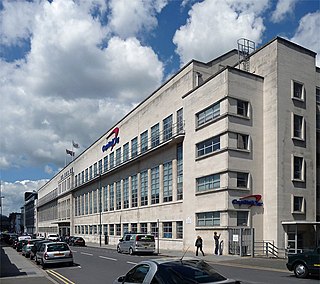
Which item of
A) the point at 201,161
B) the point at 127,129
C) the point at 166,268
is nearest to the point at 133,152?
the point at 127,129

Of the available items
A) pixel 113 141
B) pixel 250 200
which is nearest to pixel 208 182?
pixel 250 200

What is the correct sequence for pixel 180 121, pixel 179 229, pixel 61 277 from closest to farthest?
pixel 61 277, pixel 179 229, pixel 180 121

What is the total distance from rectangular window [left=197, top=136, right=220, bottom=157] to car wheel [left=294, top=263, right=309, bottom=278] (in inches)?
701

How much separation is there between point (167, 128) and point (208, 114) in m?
10.4

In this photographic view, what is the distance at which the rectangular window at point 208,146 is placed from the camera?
36281 millimetres

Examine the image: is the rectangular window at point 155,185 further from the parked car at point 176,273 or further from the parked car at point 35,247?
the parked car at point 176,273

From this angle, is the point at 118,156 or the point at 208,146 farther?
the point at 118,156

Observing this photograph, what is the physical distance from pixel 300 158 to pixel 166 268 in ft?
100

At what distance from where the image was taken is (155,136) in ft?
167

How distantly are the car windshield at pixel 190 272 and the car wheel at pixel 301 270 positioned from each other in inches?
456

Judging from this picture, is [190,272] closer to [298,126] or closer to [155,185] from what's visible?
[298,126]

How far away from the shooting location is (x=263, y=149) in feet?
119

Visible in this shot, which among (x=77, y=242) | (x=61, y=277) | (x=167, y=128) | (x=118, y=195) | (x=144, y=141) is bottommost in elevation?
(x=77, y=242)

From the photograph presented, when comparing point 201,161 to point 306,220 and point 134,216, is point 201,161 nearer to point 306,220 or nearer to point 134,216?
point 306,220
